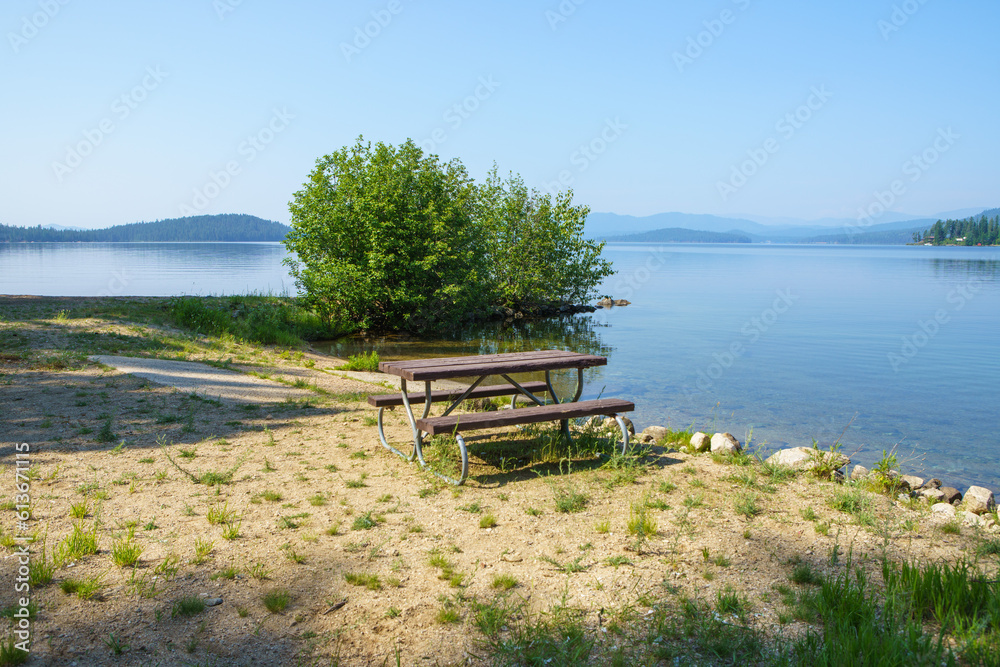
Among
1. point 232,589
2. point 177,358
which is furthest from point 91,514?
point 177,358

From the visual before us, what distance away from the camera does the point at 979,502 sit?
7066 mm

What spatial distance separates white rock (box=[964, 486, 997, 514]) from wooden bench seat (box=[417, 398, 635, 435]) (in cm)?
416

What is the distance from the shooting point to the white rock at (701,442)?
26.9ft

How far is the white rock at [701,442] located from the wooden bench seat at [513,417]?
2040 mm

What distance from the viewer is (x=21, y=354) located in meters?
10.9

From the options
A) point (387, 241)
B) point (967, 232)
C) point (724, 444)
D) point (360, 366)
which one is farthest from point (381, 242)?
point (967, 232)

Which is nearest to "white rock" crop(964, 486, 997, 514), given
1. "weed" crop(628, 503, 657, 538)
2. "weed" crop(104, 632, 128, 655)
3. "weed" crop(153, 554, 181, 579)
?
"weed" crop(628, 503, 657, 538)

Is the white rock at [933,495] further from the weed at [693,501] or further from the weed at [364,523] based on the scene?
the weed at [364,523]

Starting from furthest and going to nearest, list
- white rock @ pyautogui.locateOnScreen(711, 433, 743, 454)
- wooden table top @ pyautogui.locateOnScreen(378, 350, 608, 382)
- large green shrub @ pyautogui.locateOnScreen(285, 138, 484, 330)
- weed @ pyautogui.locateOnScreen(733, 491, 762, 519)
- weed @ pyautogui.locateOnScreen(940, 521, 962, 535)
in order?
large green shrub @ pyautogui.locateOnScreen(285, 138, 484, 330), white rock @ pyautogui.locateOnScreen(711, 433, 743, 454), wooden table top @ pyautogui.locateOnScreen(378, 350, 608, 382), weed @ pyautogui.locateOnScreen(733, 491, 762, 519), weed @ pyautogui.locateOnScreen(940, 521, 962, 535)

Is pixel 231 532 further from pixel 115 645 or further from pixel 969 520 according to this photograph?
pixel 969 520

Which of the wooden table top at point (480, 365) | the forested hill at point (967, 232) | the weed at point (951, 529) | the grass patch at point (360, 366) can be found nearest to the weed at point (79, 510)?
the wooden table top at point (480, 365)

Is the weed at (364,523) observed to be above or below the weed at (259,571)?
below

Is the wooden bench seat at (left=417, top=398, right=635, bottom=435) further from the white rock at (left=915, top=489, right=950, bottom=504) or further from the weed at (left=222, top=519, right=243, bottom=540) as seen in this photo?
the white rock at (left=915, top=489, right=950, bottom=504)

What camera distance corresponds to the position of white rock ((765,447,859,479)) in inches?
255
